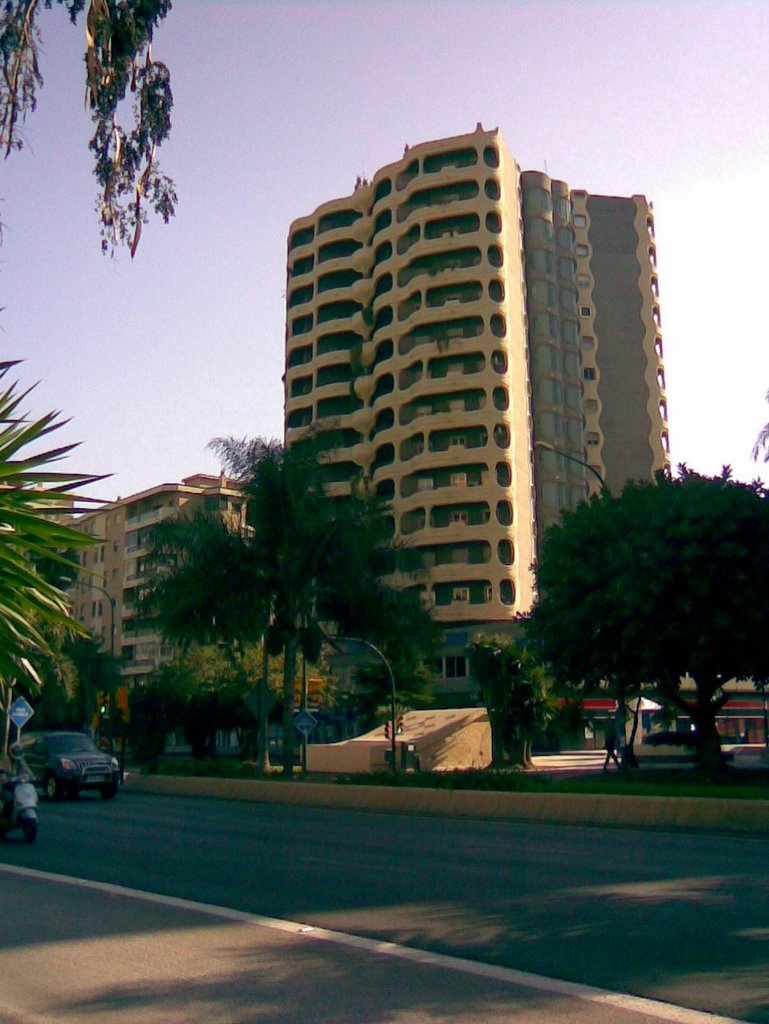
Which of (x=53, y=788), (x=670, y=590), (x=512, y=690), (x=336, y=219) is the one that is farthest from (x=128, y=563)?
(x=670, y=590)

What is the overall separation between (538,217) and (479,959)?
277 ft

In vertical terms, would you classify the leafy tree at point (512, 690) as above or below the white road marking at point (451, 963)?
above

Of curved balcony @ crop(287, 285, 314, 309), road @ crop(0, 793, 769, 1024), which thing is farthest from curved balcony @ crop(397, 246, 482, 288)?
road @ crop(0, 793, 769, 1024)

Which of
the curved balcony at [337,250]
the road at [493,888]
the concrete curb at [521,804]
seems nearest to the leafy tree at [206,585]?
the concrete curb at [521,804]

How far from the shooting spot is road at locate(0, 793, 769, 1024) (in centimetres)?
734

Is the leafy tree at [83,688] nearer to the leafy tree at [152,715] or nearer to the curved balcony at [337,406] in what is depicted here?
the leafy tree at [152,715]

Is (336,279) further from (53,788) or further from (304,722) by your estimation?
(53,788)

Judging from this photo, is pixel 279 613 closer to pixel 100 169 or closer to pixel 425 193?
pixel 100 169

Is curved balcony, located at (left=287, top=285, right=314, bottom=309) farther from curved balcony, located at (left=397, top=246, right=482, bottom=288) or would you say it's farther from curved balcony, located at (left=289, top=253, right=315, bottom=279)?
curved balcony, located at (left=397, top=246, right=482, bottom=288)

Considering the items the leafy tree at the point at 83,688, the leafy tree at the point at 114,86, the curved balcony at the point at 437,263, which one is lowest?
the leafy tree at the point at 83,688

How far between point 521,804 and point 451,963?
47.3 feet

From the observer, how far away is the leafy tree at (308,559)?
33375mm

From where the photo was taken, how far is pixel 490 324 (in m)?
76.1

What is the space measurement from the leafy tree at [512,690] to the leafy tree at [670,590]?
753 cm
